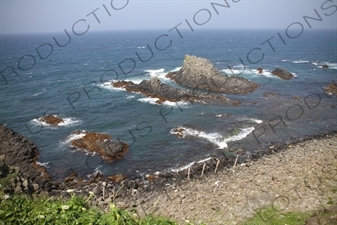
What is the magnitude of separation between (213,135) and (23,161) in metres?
24.9

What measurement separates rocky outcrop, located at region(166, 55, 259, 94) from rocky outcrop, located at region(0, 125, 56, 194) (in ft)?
123

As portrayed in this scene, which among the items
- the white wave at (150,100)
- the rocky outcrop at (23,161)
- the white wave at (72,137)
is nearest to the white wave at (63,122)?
the white wave at (72,137)

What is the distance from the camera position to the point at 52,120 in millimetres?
41094

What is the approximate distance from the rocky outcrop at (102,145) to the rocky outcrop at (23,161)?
539cm

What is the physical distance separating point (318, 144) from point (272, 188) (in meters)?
13.7

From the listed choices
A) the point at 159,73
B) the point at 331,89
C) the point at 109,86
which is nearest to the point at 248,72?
the point at 331,89

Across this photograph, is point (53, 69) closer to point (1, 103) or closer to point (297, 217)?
point (1, 103)

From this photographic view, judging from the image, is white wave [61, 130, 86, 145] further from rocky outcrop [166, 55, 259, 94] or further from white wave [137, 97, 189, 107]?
rocky outcrop [166, 55, 259, 94]

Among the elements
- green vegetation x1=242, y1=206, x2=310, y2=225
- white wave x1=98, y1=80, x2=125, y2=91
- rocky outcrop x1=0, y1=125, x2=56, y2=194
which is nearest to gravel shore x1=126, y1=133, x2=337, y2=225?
green vegetation x1=242, y1=206, x2=310, y2=225

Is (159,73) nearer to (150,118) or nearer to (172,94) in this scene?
(172,94)

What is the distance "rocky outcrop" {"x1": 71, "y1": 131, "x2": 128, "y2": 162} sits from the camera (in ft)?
104

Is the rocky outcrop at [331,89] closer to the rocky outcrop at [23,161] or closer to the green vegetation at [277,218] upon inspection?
the green vegetation at [277,218]

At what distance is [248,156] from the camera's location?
3183 cm

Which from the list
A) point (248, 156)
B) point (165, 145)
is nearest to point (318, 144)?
point (248, 156)
